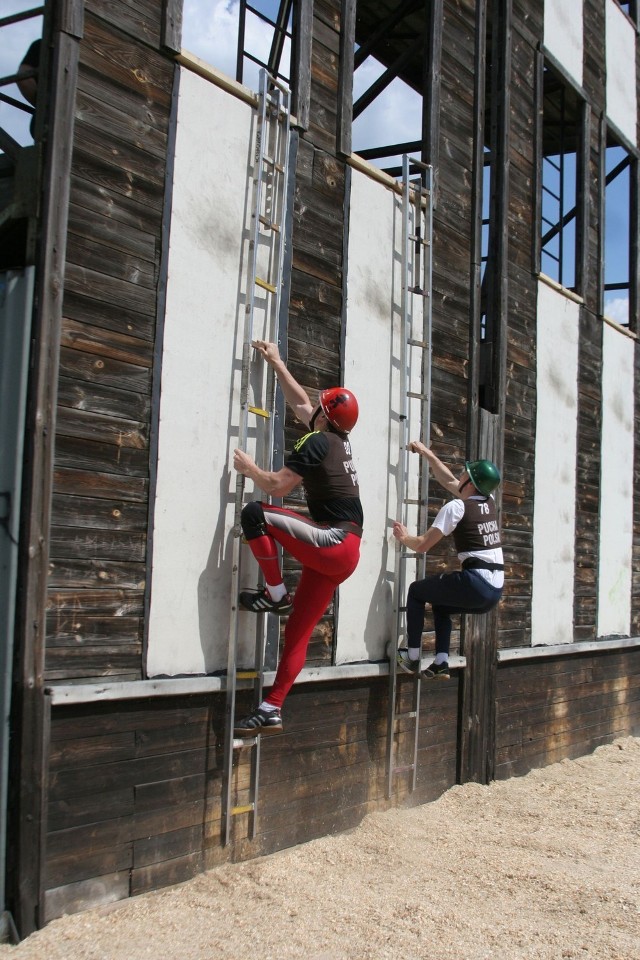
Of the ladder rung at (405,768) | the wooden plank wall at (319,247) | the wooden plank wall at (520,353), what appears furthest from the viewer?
the wooden plank wall at (520,353)

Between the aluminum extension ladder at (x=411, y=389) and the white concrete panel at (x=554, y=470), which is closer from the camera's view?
the aluminum extension ladder at (x=411, y=389)

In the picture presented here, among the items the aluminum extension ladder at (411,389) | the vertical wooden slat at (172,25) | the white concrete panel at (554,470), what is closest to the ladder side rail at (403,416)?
the aluminum extension ladder at (411,389)

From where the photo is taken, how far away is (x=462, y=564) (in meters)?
7.55

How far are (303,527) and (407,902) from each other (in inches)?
88.9

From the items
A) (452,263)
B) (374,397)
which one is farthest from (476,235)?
(374,397)

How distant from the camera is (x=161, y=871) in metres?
5.38

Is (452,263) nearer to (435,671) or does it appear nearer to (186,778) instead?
(435,671)

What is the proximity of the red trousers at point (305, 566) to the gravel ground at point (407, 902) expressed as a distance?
45.2 inches

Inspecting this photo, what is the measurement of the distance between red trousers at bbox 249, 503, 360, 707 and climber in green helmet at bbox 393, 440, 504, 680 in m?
1.46

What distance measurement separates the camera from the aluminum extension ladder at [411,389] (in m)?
7.54

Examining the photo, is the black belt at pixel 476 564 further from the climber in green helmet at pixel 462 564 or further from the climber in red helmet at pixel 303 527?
the climber in red helmet at pixel 303 527

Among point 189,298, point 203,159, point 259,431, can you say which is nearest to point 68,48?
point 203,159

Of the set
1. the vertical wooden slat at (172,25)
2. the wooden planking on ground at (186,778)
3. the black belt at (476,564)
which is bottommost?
the wooden planking on ground at (186,778)

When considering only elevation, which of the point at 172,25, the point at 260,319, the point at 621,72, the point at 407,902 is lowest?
the point at 407,902
